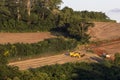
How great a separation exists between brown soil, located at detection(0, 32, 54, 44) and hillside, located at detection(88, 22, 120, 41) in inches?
210

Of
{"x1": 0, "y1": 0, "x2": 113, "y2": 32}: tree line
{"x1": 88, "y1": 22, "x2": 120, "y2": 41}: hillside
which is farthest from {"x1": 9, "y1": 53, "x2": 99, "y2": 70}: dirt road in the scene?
{"x1": 0, "y1": 0, "x2": 113, "y2": 32}: tree line

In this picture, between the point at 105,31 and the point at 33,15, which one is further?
the point at 105,31

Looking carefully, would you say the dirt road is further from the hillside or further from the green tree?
the hillside

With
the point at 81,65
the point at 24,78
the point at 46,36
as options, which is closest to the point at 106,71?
the point at 81,65

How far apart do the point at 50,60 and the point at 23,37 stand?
8.92m

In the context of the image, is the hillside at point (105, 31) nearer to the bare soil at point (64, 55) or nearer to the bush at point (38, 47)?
the bare soil at point (64, 55)

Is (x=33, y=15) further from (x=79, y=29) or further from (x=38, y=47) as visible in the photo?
(x=38, y=47)

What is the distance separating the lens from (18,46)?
51.9 metres

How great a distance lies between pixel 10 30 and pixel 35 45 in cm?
A: 873

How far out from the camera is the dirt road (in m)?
49.0

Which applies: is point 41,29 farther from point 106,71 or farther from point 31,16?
point 106,71

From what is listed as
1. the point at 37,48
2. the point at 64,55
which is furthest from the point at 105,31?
the point at 37,48

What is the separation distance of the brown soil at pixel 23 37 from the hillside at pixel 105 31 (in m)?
5.34

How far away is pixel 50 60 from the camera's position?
51.4 m
